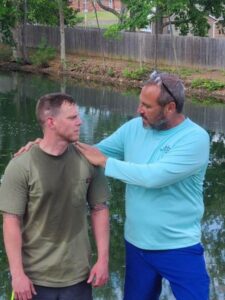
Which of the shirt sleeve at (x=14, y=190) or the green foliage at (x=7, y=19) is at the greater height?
the green foliage at (x=7, y=19)

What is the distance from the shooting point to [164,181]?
3.21 m

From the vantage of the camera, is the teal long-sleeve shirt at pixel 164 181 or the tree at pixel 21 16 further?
the tree at pixel 21 16

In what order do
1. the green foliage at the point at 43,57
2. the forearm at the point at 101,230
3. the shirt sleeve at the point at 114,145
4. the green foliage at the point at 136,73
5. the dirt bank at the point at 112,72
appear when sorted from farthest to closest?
the green foliage at the point at 43,57
the green foliage at the point at 136,73
the dirt bank at the point at 112,72
the shirt sleeve at the point at 114,145
the forearm at the point at 101,230

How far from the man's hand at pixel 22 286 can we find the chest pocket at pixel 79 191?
41 cm

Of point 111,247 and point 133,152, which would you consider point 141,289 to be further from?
point 111,247

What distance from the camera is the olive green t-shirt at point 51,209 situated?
295 cm

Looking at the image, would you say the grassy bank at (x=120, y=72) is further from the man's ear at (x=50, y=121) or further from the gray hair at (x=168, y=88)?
the man's ear at (x=50, y=121)

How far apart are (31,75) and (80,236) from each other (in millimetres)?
29286

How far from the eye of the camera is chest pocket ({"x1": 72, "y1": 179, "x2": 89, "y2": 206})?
3039mm

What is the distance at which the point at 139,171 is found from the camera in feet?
10.5

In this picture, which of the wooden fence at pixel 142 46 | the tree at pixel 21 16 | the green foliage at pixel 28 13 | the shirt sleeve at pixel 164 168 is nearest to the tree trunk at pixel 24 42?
the tree at pixel 21 16

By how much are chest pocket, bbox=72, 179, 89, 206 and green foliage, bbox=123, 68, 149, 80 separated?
25133 mm

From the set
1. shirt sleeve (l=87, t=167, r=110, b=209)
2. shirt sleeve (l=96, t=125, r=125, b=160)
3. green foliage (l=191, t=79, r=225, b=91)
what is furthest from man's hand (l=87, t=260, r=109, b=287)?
green foliage (l=191, t=79, r=225, b=91)

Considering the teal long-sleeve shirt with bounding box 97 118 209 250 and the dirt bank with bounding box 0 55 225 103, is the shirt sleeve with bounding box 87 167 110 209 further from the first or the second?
the dirt bank with bounding box 0 55 225 103
